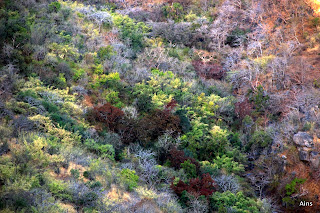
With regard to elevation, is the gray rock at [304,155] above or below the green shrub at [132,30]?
below

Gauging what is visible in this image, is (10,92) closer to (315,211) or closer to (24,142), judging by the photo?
(24,142)

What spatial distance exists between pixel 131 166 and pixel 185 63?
584 inches

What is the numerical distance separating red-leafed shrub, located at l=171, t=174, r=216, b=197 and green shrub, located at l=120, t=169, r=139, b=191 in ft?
6.38

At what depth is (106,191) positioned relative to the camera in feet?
40.3

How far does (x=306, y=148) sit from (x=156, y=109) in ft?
28.4

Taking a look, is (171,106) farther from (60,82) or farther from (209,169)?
(60,82)

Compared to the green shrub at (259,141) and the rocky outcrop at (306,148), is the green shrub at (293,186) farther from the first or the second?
the green shrub at (259,141)

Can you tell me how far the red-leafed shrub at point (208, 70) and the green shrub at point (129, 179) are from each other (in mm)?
16245

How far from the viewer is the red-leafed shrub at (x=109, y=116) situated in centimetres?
1752

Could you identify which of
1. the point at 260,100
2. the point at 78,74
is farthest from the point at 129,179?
the point at 260,100

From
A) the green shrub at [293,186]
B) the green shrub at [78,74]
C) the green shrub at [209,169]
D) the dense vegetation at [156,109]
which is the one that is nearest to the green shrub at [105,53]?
the dense vegetation at [156,109]


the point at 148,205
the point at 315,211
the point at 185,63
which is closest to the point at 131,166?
the point at 148,205

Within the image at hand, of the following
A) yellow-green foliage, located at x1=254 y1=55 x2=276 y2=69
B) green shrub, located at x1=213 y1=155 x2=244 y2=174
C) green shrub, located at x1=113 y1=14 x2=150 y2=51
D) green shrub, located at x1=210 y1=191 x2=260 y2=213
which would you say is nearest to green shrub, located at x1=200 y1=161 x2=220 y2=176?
green shrub, located at x1=213 y1=155 x2=244 y2=174

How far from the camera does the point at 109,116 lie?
17516 millimetres
